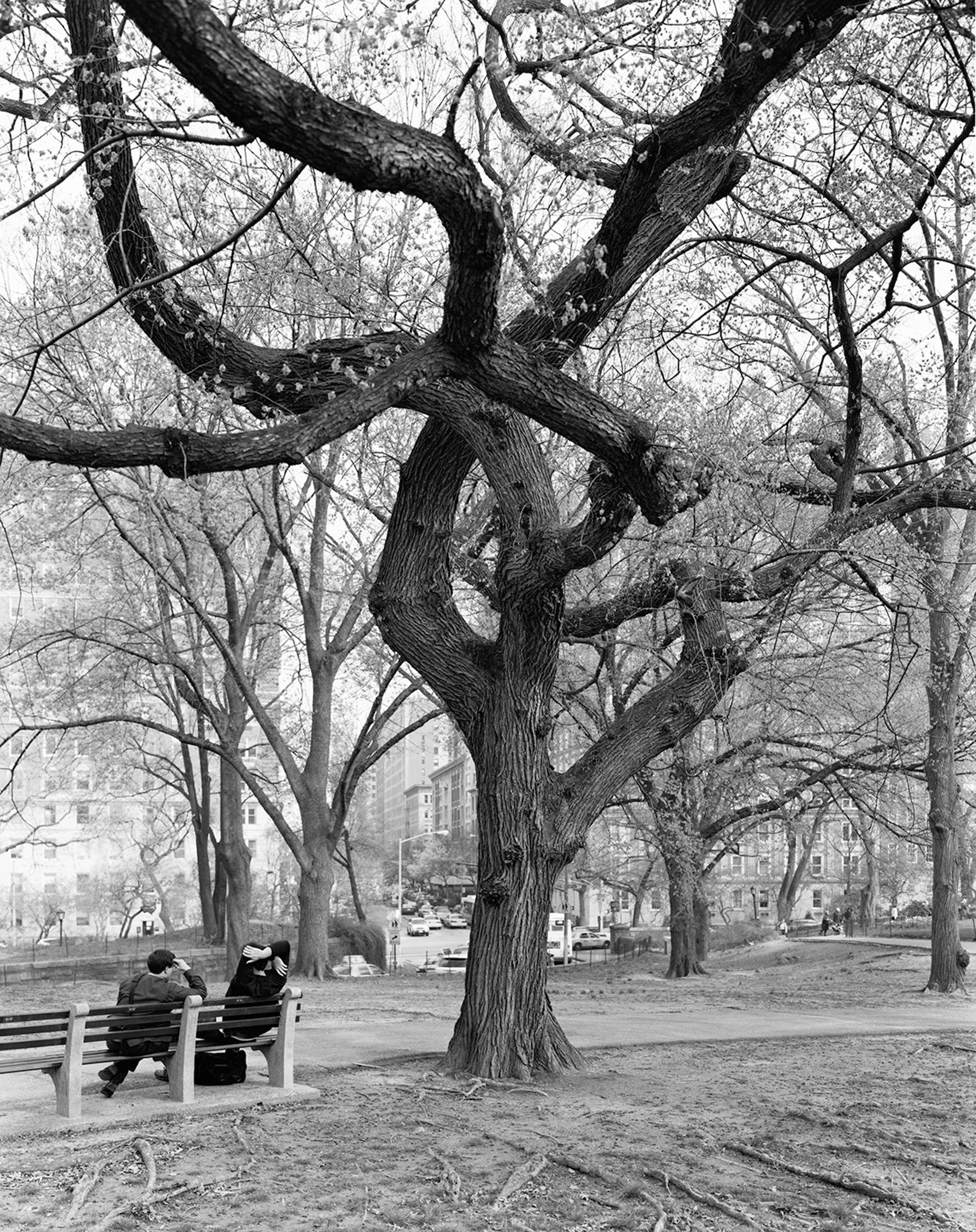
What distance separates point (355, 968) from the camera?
24078 mm

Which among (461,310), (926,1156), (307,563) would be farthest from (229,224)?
(307,563)

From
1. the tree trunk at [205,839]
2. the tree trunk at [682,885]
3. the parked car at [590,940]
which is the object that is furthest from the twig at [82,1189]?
the parked car at [590,940]

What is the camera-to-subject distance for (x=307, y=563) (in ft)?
84.0

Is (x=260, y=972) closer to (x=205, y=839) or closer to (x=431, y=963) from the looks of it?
(x=205, y=839)

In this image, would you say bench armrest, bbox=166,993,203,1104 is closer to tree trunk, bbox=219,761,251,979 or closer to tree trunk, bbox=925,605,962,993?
tree trunk, bbox=219,761,251,979

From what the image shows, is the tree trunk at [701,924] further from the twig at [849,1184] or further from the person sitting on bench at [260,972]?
the twig at [849,1184]

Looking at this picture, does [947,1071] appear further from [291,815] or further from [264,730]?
[291,815]

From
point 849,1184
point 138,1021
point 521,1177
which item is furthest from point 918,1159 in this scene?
point 138,1021

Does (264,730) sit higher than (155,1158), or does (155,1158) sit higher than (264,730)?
(264,730)

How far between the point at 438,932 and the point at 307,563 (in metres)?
58.5

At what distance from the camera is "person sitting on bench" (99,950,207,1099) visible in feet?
25.8

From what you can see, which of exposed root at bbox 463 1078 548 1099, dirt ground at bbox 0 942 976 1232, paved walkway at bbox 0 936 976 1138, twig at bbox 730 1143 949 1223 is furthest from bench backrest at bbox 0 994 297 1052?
twig at bbox 730 1143 949 1223

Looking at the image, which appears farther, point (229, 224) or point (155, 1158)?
point (229, 224)

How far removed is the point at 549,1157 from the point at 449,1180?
74 centimetres
